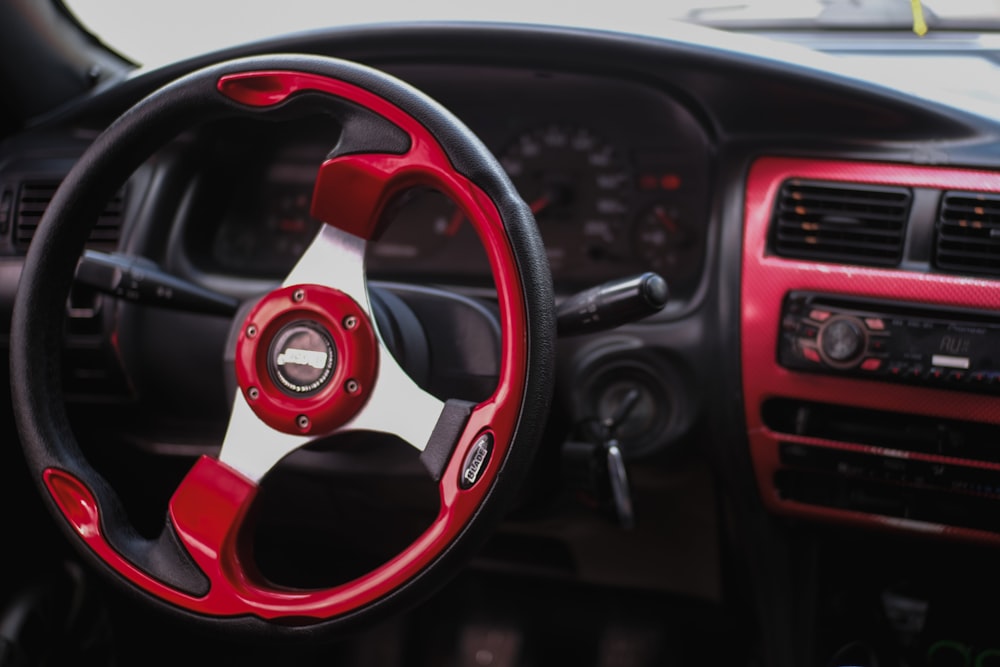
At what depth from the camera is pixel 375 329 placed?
1055 millimetres

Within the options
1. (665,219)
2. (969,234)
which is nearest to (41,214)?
(665,219)

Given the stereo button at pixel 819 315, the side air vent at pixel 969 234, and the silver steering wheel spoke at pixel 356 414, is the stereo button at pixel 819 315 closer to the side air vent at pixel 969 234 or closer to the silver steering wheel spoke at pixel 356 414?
the side air vent at pixel 969 234

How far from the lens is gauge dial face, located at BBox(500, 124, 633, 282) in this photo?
1566mm

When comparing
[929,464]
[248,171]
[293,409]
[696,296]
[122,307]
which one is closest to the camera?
[293,409]

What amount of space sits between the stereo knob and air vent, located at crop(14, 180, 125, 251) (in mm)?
1054

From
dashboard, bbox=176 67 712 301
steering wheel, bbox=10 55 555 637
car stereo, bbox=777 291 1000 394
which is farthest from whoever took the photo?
dashboard, bbox=176 67 712 301

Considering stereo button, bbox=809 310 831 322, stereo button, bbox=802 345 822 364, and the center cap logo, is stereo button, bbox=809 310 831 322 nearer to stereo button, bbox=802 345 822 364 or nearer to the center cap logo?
stereo button, bbox=802 345 822 364

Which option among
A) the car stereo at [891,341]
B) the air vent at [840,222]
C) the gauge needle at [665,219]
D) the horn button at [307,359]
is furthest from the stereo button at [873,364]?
the horn button at [307,359]

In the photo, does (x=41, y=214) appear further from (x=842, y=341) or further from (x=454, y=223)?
(x=842, y=341)

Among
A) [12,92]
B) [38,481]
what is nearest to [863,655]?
[38,481]

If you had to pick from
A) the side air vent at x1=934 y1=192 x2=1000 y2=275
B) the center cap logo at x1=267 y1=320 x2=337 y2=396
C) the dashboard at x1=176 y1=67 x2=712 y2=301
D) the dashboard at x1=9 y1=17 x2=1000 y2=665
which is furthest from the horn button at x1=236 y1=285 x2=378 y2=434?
the side air vent at x1=934 y1=192 x2=1000 y2=275

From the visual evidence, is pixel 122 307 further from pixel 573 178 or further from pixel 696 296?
pixel 696 296

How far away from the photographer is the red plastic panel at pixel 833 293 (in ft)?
4.11

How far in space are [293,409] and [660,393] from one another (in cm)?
61
